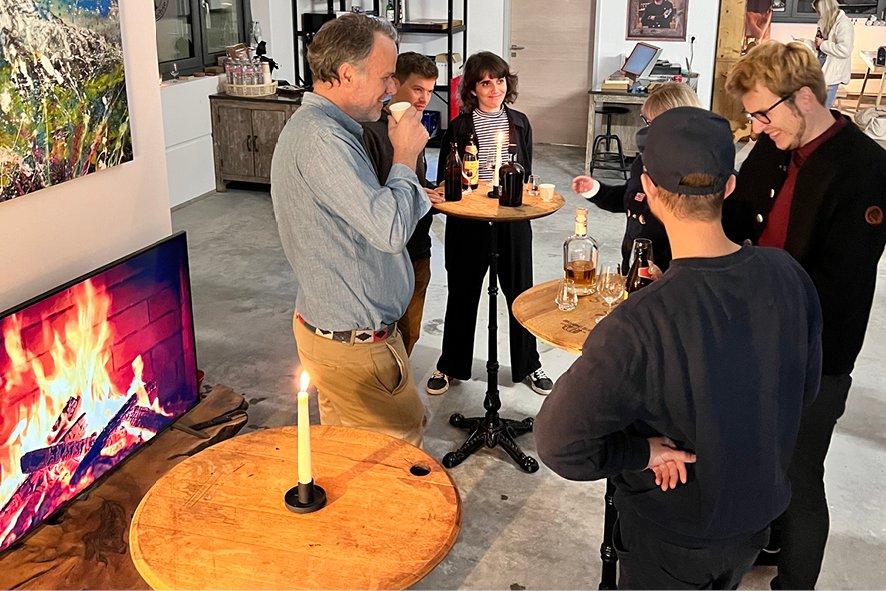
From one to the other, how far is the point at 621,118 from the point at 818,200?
21.4 ft

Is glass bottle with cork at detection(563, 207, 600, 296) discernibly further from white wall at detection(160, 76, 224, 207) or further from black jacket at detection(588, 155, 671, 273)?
white wall at detection(160, 76, 224, 207)

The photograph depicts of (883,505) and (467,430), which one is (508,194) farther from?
(883,505)

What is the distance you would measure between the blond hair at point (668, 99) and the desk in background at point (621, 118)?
193 inches

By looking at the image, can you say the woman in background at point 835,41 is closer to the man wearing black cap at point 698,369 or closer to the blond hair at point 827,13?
the blond hair at point 827,13

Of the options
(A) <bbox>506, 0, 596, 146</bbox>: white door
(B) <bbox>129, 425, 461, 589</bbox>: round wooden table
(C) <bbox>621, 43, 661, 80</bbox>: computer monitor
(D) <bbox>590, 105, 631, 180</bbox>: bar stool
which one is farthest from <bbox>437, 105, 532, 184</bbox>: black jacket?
(A) <bbox>506, 0, 596, 146</bbox>: white door

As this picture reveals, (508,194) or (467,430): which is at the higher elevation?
(508,194)

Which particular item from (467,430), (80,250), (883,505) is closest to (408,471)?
(80,250)

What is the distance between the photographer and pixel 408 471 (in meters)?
2.03

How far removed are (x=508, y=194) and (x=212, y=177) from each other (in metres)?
4.76

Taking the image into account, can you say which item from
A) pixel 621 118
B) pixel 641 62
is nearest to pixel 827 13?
pixel 641 62

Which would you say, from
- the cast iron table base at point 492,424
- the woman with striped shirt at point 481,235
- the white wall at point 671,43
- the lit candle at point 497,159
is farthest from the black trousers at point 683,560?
the white wall at point 671,43

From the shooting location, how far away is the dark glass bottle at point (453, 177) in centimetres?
359

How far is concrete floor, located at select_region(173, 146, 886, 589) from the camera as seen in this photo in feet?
9.97

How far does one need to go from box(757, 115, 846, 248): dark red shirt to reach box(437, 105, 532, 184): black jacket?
5.06ft
